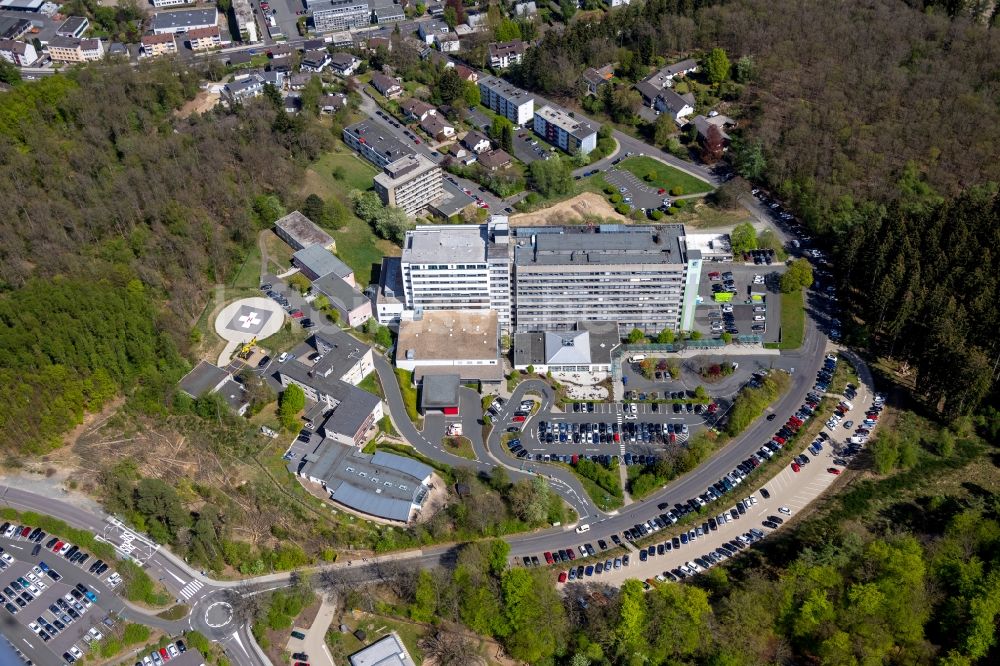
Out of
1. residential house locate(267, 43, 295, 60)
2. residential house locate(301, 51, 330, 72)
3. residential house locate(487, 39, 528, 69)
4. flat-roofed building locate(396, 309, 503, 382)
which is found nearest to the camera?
flat-roofed building locate(396, 309, 503, 382)

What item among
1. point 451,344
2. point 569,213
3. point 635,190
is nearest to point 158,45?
point 569,213

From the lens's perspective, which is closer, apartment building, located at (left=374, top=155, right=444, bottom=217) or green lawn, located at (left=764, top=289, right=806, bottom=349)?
green lawn, located at (left=764, top=289, right=806, bottom=349)

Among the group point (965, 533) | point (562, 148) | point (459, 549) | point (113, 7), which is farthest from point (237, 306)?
point (113, 7)

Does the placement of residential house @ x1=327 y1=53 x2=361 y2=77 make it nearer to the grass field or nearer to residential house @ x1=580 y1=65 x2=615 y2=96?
the grass field

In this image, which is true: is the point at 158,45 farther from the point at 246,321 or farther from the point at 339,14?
the point at 246,321

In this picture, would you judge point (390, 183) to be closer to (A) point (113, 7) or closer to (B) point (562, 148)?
(B) point (562, 148)

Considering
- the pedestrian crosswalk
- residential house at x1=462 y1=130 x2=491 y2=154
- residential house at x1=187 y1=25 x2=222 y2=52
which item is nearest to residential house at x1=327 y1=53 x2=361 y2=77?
residential house at x1=187 y1=25 x2=222 y2=52

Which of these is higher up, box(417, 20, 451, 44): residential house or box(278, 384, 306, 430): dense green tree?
box(417, 20, 451, 44): residential house
